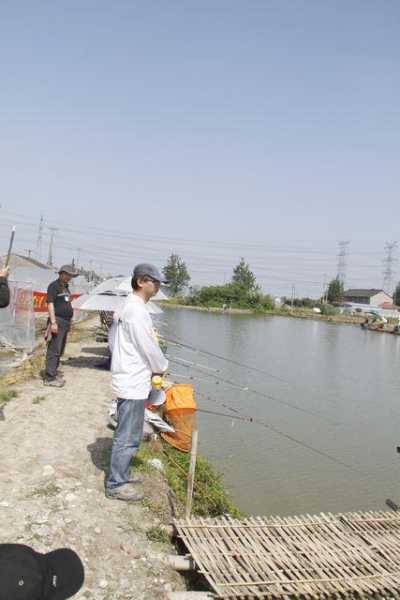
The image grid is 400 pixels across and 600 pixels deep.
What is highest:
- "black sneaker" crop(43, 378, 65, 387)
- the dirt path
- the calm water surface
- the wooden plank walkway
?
"black sneaker" crop(43, 378, 65, 387)

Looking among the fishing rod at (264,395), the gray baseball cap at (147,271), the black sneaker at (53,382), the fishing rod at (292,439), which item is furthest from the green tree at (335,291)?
the gray baseball cap at (147,271)

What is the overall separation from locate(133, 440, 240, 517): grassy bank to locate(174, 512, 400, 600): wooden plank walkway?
80 centimetres

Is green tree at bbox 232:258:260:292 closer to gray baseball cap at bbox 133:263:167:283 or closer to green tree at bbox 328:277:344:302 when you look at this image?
green tree at bbox 328:277:344:302

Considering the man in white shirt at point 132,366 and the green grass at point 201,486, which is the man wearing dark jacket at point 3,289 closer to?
the man in white shirt at point 132,366

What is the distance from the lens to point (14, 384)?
8.84 m

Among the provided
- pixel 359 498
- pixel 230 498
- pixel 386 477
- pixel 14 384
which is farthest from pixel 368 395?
pixel 14 384

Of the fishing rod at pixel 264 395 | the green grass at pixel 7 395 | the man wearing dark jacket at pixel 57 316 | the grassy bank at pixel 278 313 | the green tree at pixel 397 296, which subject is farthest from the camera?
the green tree at pixel 397 296

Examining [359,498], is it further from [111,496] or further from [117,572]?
[117,572]

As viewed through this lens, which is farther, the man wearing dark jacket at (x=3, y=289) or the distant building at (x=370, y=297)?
the distant building at (x=370, y=297)

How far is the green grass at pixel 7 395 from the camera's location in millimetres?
7684

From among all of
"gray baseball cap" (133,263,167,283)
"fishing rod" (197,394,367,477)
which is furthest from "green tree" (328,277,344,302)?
"gray baseball cap" (133,263,167,283)

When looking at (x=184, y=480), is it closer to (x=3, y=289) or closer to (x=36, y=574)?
(x=3, y=289)

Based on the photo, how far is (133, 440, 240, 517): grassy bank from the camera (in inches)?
241

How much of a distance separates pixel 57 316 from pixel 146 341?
181 inches
